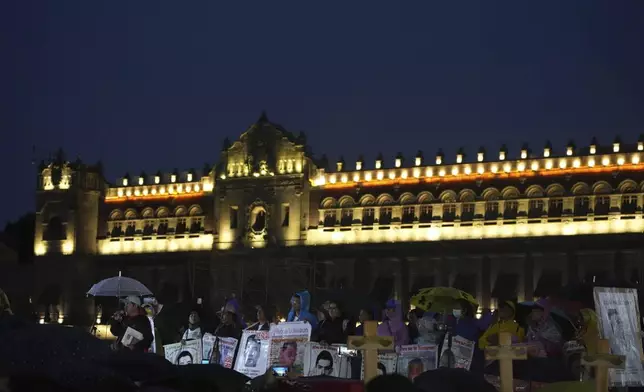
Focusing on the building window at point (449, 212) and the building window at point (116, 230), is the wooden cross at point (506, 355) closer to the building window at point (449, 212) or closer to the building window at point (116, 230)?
the building window at point (449, 212)

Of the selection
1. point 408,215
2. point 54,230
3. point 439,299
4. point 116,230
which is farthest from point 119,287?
point 54,230

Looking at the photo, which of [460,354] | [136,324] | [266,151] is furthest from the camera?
[266,151]

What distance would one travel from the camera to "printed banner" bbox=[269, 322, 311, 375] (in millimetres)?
18281

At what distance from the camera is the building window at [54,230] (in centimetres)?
6630

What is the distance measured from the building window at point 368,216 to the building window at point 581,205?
32.6 ft

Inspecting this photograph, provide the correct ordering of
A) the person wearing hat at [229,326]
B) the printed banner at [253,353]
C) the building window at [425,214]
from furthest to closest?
the building window at [425,214] < the person wearing hat at [229,326] < the printed banner at [253,353]

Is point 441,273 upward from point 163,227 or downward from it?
downward

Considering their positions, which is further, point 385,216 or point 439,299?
point 385,216

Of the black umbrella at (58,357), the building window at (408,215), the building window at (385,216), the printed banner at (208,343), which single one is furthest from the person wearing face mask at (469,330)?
the building window at (385,216)

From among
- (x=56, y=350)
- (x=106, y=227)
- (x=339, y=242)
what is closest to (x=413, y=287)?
(x=339, y=242)

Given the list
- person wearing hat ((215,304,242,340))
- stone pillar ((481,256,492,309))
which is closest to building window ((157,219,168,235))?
stone pillar ((481,256,492,309))

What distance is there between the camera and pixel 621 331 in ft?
46.8

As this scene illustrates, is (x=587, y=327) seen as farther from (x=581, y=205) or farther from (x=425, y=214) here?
(x=425, y=214)

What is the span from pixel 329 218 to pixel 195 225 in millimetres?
7712
